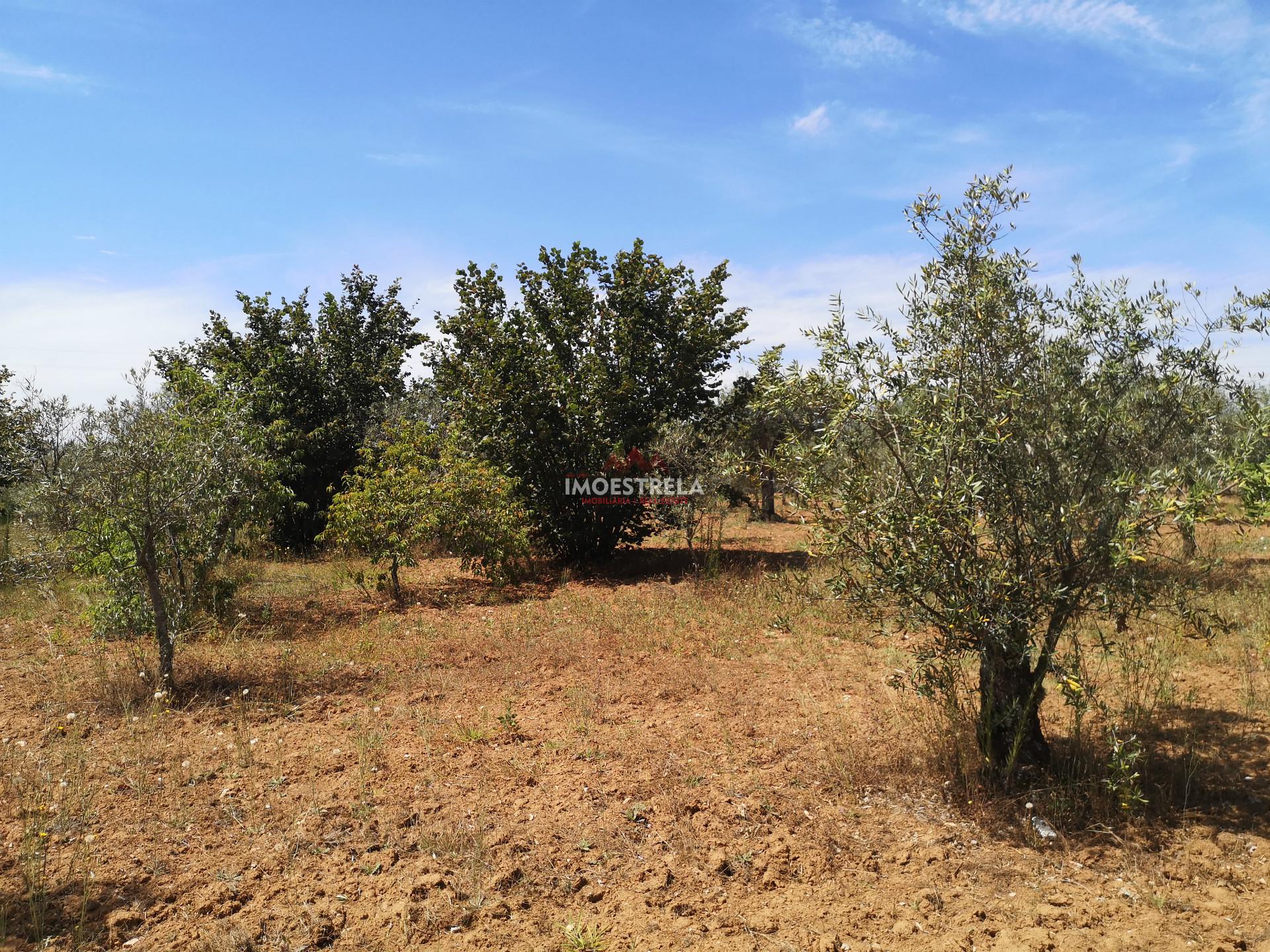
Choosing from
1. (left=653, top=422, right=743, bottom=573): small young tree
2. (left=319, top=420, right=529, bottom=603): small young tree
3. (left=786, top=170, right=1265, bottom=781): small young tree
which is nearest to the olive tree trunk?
(left=319, top=420, right=529, bottom=603): small young tree

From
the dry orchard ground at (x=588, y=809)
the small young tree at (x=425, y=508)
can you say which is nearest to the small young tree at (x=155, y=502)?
the dry orchard ground at (x=588, y=809)

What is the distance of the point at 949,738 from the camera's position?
5.23m

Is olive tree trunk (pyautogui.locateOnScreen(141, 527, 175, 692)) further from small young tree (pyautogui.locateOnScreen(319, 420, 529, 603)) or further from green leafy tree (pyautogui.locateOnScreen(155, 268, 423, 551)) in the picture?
green leafy tree (pyautogui.locateOnScreen(155, 268, 423, 551))

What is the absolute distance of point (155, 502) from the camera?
22.3 ft

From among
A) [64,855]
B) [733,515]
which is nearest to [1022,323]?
[64,855]

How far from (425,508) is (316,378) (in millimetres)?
7062

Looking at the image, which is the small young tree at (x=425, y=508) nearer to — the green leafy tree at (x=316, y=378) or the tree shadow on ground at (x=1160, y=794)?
the green leafy tree at (x=316, y=378)

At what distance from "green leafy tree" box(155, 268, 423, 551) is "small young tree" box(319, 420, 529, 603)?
453 cm

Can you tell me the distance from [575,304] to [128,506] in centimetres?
783

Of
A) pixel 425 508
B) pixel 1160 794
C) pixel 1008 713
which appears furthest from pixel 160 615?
pixel 1160 794

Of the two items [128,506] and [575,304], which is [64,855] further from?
[575,304]

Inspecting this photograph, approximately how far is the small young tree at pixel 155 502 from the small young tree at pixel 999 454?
5487mm

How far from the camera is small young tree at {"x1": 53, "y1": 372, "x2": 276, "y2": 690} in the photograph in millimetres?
6516

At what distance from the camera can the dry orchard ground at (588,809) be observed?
370cm
